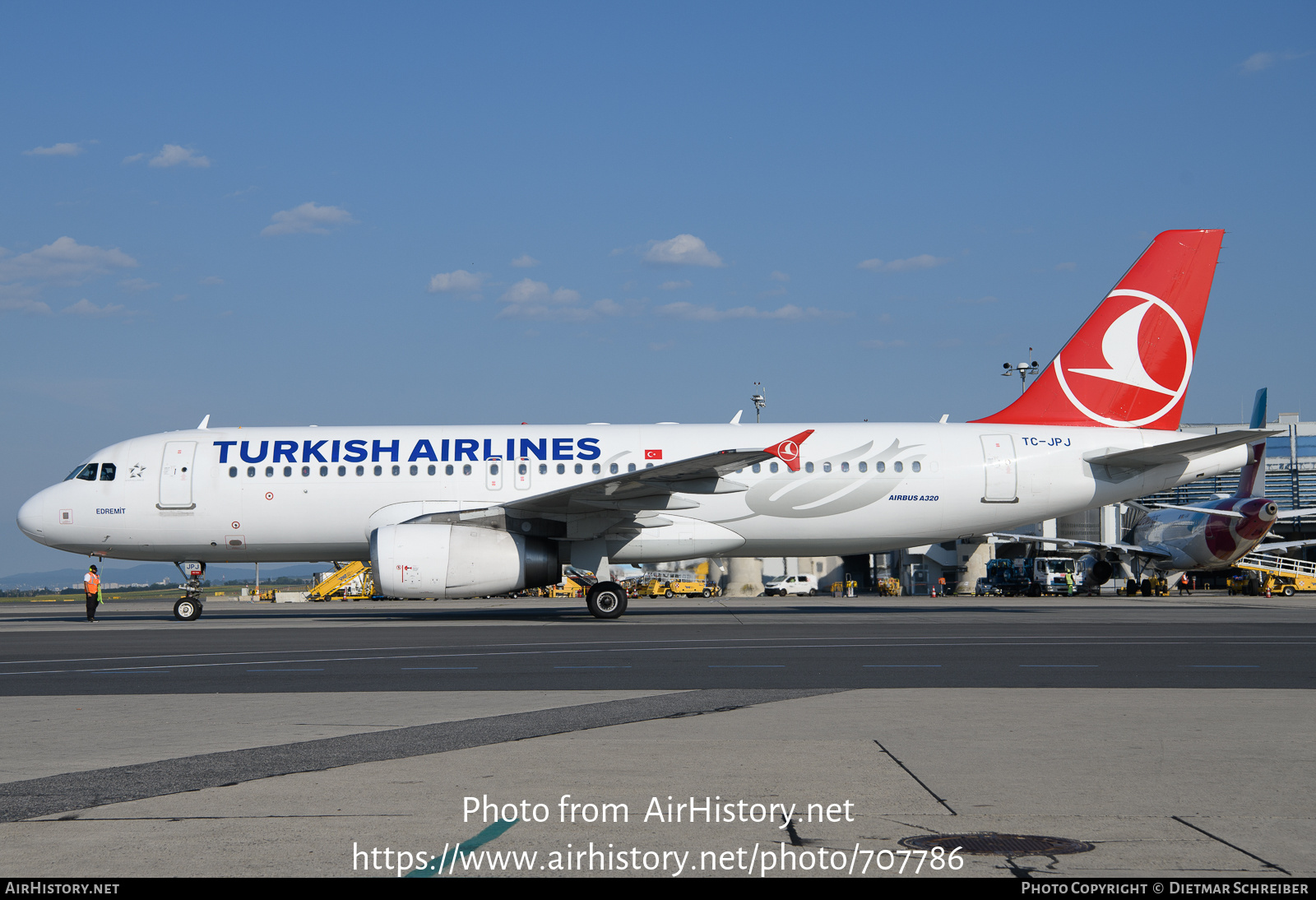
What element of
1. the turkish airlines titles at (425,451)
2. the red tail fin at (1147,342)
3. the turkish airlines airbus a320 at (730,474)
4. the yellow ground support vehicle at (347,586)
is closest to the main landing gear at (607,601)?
the turkish airlines airbus a320 at (730,474)

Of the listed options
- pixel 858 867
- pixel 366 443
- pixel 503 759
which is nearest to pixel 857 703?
pixel 503 759

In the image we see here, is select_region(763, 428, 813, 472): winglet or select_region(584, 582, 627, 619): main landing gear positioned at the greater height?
select_region(763, 428, 813, 472): winglet

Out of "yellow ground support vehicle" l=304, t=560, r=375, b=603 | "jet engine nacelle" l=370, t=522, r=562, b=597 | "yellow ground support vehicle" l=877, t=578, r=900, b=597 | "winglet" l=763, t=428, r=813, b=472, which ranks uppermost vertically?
"winglet" l=763, t=428, r=813, b=472

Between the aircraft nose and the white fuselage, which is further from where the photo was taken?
the aircraft nose

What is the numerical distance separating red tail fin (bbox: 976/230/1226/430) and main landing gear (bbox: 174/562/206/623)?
18.9 metres

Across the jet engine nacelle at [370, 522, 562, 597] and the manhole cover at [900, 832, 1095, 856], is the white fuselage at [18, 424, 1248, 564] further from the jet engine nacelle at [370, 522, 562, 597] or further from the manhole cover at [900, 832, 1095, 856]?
the manhole cover at [900, 832, 1095, 856]

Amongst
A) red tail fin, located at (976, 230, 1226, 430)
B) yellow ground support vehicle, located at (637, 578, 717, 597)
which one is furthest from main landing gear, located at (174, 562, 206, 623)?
yellow ground support vehicle, located at (637, 578, 717, 597)

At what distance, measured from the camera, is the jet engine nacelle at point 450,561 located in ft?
65.2

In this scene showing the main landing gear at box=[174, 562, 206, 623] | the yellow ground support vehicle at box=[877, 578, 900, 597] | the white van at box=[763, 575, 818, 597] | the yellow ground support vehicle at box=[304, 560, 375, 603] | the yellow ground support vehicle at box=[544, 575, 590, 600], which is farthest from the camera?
the yellow ground support vehicle at box=[877, 578, 900, 597]

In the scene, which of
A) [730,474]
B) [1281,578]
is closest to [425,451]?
[730,474]

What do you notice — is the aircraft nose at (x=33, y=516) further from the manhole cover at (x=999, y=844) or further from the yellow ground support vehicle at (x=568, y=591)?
the yellow ground support vehicle at (x=568, y=591)

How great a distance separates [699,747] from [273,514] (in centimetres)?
1856

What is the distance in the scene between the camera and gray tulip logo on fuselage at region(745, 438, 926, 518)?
22.2 meters

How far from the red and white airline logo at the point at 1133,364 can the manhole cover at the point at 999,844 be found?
69.3ft
